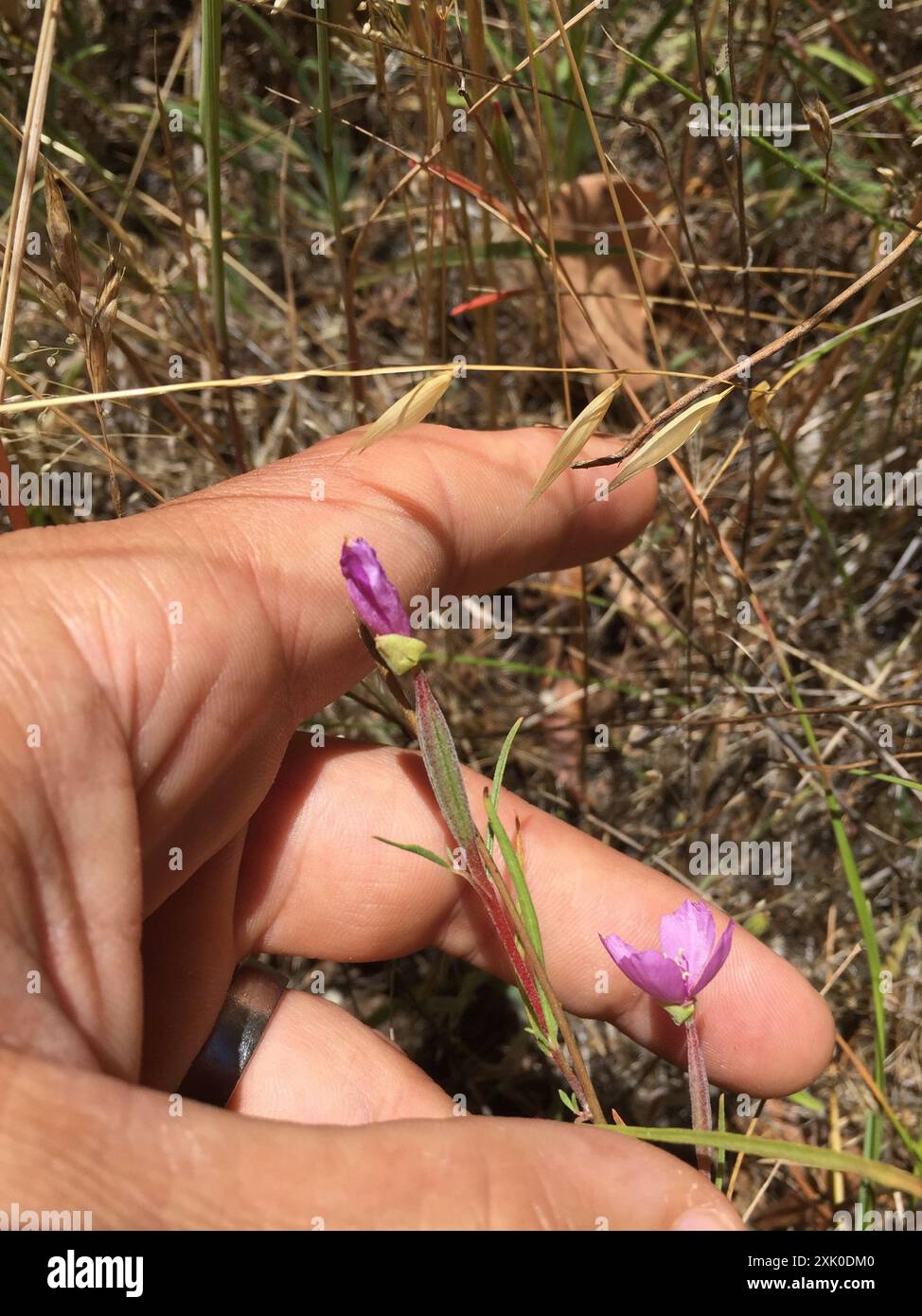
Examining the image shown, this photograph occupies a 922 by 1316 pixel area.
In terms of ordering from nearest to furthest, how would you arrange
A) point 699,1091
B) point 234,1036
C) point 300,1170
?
1. point 300,1170
2. point 699,1091
3. point 234,1036

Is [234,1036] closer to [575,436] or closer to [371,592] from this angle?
[371,592]

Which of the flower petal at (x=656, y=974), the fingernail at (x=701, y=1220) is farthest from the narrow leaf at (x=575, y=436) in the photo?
the fingernail at (x=701, y=1220)

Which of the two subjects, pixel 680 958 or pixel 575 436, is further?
pixel 680 958

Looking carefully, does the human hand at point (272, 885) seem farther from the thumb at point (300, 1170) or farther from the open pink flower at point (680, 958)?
the open pink flower at point (680, 958)

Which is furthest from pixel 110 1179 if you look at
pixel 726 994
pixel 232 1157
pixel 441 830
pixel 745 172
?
pixel 745 172

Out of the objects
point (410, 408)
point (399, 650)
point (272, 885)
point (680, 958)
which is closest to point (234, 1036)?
point (272, 885)

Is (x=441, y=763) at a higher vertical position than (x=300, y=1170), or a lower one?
higher
